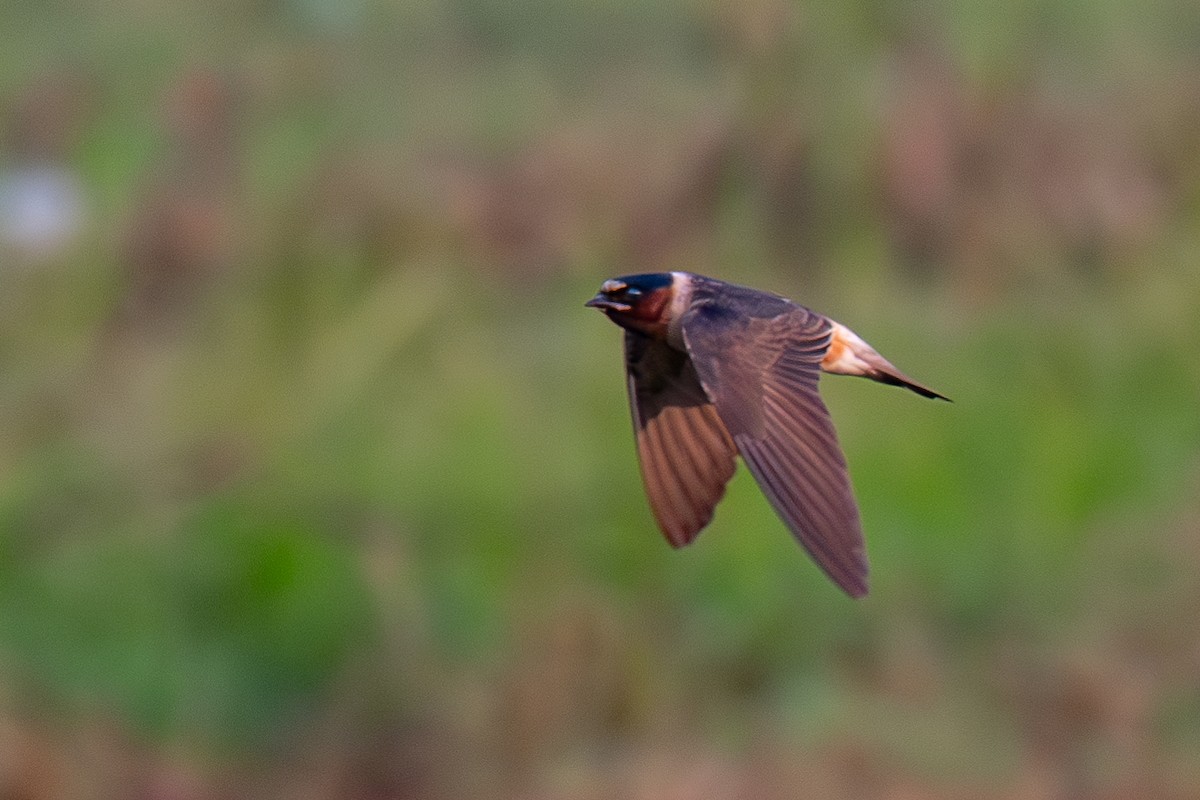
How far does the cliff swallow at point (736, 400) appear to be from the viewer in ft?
12.1

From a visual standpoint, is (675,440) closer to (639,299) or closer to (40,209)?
(639,299)

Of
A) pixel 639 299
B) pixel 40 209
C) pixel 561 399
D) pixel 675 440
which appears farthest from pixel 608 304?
pixel 40 209

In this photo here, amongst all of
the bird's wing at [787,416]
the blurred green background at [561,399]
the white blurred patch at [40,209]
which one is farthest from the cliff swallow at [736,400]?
the white blurred patch at [40,209]

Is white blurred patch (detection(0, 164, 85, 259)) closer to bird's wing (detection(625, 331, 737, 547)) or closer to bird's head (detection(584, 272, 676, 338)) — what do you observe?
bird's wing (detection(625, 331, 737, 547))

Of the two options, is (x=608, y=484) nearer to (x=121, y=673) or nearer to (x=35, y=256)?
(x=121, y=673)

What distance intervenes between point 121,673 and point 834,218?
263 cm

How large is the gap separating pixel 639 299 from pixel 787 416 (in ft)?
1.41

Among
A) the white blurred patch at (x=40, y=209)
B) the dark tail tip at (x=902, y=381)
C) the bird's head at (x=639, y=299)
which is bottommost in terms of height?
the dark tail tip at (x=902, y=381)

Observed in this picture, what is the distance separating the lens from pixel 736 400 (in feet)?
12.9

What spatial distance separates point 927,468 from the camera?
7734 millimetres

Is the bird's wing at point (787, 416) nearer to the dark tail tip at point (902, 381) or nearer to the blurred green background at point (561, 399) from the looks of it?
the dark tail tip at point (902, 381)

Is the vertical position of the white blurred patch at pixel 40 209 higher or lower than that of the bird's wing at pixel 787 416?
higher

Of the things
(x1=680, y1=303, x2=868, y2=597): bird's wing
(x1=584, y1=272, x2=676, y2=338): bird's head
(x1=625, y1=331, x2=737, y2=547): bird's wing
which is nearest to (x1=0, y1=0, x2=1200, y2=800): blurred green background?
(x1=625, y1=331, x2=737, y2=547): bird's wing

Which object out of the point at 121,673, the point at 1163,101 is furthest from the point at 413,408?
the point at 1163,101
